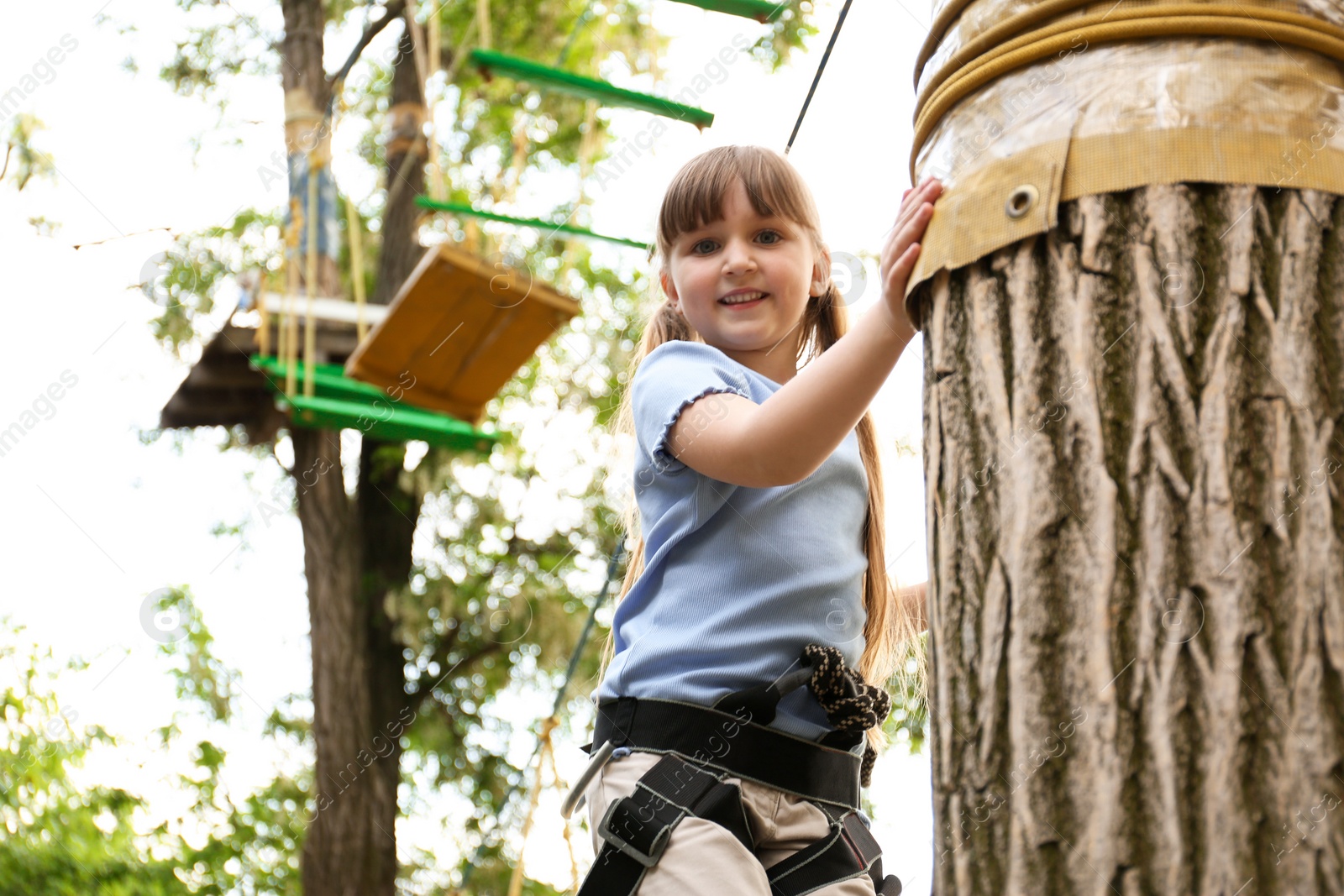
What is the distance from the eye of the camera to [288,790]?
364 inches

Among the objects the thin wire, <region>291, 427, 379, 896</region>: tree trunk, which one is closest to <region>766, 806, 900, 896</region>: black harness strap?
the thin wire

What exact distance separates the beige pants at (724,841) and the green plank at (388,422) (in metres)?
4.18

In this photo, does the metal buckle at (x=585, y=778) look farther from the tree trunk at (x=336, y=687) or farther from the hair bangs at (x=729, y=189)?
the tree trunk at (x=336, y=687)

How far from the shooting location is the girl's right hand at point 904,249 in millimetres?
1160

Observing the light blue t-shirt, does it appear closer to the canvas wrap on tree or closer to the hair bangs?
the hair bangs

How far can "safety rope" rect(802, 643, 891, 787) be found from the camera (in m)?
1.49

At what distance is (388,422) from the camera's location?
5633mm

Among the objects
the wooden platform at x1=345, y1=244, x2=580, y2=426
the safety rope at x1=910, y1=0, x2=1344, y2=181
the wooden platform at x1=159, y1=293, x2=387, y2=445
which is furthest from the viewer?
the wooden platform at x1=159, y1=293, x2=387, y2=445

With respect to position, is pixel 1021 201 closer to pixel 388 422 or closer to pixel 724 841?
pixel 724 841

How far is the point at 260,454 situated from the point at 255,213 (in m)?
1.73

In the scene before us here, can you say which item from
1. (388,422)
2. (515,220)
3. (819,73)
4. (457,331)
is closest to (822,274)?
(819,73)

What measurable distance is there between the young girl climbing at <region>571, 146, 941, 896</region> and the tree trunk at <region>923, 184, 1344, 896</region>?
0.25 m

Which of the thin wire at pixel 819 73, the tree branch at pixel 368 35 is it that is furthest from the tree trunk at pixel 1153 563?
the tree branch at pixel 368 35

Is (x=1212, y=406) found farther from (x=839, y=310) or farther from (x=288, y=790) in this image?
(x=288, y=790)
